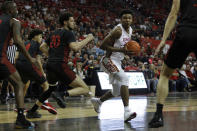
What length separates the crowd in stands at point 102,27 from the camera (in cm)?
1429

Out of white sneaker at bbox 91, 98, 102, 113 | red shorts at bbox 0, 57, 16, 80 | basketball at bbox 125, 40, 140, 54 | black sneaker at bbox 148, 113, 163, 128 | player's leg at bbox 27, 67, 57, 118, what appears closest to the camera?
black sneaker at bbox 148, 113, 163, 128

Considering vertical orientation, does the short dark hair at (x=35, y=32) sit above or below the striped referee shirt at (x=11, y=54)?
above

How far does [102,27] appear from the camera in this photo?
20047 millimetres

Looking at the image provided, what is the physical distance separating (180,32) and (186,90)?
12.6 meters

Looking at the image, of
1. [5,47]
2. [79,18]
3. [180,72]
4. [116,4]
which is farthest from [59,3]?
[5,47]

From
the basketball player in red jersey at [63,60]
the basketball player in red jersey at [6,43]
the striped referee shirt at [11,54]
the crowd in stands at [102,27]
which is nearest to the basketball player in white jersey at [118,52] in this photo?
the basketball player in red jersey at [63,60]

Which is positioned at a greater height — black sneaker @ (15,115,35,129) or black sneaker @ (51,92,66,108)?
black sneaker @ (15,115,35,129)

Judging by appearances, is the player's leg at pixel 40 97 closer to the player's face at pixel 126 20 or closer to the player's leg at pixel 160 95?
the player's face at pixel 126 20

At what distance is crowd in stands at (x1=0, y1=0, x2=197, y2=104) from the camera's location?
14289mm

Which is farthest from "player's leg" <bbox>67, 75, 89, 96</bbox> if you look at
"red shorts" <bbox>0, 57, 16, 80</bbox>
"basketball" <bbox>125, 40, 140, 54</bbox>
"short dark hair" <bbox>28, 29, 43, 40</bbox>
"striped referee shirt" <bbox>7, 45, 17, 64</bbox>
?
"striped referee shirt" <bbox>7, 45, 17, 64</bbox>

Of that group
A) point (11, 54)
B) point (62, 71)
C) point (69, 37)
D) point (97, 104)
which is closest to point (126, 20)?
point (69, 37)

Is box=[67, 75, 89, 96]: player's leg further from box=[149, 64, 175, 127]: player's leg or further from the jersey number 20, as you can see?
box=[149, 64, 175, 127]: player's leg

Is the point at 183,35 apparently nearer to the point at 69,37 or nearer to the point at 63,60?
the point at 69,37

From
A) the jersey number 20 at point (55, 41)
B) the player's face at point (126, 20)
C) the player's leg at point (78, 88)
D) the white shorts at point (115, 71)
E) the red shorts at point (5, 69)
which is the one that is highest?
the player's face at point (126, 20)
